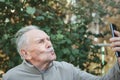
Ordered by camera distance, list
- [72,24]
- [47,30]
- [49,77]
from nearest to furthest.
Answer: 1. [49,77]
2. [47,30]
3. [72,24]

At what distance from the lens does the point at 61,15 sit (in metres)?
5.05

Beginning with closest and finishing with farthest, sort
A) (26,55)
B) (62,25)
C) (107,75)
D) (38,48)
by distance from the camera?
(107,75), (38,48), (26,55), (62,25)

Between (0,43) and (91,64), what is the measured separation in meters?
1.25

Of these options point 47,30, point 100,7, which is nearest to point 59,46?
point 47,30

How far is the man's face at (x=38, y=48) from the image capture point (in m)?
3.41

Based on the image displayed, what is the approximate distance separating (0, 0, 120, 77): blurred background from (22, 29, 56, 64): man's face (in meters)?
0.87

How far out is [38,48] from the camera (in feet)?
11.4

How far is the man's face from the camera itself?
11.2 ft

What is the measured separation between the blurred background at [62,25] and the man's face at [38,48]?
0.87 m

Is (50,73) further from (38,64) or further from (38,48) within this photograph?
(38,48)

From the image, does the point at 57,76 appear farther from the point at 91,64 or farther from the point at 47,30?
the point at 91,64

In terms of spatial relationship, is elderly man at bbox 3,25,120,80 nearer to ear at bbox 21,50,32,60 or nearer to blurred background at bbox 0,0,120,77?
ear at bbox 21,50,32,60

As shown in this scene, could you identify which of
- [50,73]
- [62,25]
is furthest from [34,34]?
[62,25]

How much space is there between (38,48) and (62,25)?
1.37 metres
